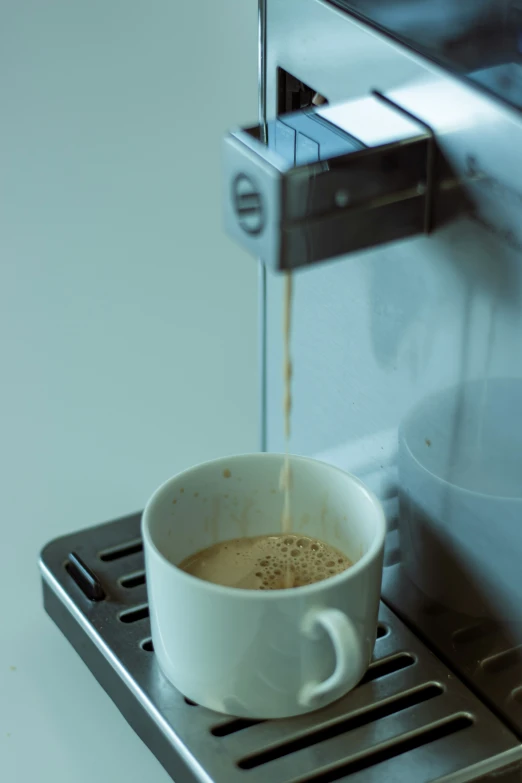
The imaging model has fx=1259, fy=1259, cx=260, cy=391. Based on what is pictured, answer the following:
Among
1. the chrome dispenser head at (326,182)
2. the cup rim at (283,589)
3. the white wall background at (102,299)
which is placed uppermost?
the chrome dispenser head at (326,182)

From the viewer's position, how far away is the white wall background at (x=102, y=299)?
422 mm

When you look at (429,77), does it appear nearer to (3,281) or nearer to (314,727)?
(314,727)

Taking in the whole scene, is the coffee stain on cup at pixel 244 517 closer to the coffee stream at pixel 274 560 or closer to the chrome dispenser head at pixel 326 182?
the coffee stream at pixel 274 560

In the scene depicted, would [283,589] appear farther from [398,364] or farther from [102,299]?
[102,299]

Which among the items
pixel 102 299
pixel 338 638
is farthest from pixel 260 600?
pixel 102 299

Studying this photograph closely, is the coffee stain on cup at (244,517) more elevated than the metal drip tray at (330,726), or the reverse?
the coffee stain on cup at (244,517)

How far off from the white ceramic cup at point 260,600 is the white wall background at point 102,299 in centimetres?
6

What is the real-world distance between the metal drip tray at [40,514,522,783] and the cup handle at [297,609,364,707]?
2 cm

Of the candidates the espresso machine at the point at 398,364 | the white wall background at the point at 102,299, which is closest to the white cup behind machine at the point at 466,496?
the espresso machine at the point at 398,364

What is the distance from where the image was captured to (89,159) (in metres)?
0.68

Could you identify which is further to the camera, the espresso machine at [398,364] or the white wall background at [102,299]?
the white wall background at [102,299]

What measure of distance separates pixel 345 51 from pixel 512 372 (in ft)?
0.34

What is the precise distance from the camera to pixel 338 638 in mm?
337

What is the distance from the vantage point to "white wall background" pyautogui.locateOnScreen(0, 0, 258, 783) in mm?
422
